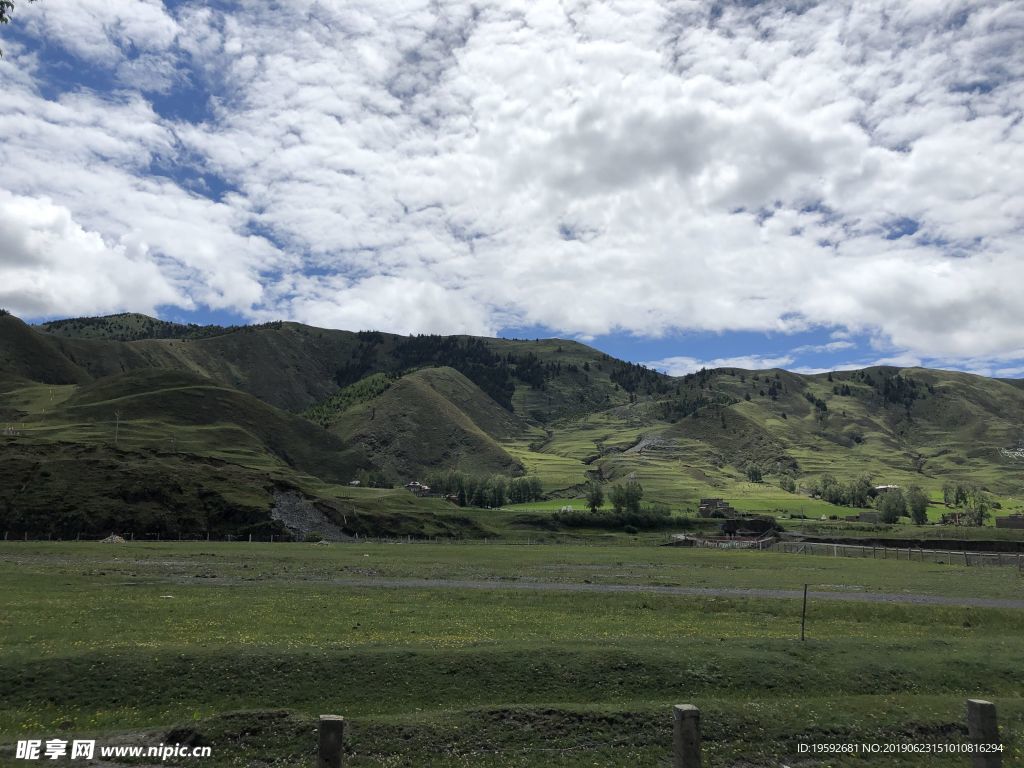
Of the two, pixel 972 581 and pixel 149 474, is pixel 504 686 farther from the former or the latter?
pixel 149 474

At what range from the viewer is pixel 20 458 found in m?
121

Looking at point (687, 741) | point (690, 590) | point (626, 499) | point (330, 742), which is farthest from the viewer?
point (626, 499)

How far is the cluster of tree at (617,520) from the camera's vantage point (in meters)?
167

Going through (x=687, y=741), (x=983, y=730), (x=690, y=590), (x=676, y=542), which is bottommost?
(x=676, y=542)

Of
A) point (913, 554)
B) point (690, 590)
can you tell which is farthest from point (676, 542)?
point (690, 590)

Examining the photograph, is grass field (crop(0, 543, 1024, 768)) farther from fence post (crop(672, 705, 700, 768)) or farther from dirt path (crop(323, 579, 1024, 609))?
fence post (crop(672, 705, 700, 768))

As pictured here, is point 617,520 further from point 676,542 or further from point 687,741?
point 687,741

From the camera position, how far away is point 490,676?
77.0ft

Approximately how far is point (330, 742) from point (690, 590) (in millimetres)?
46910

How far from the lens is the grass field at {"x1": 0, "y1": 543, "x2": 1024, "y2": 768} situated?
18.7 metres

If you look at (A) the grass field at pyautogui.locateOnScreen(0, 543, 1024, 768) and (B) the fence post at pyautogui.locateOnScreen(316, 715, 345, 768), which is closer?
(B) the fence post at pyautogui.locateOnScreen(316, 715, 345, 768)

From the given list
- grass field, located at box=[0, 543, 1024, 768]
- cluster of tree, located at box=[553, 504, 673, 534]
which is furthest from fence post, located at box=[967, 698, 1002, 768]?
cluster of tree, located at box=[553, 504, 673, 534]

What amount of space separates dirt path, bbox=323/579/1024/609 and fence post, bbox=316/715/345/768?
136 ft

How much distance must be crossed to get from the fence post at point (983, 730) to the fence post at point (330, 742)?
10221mm
